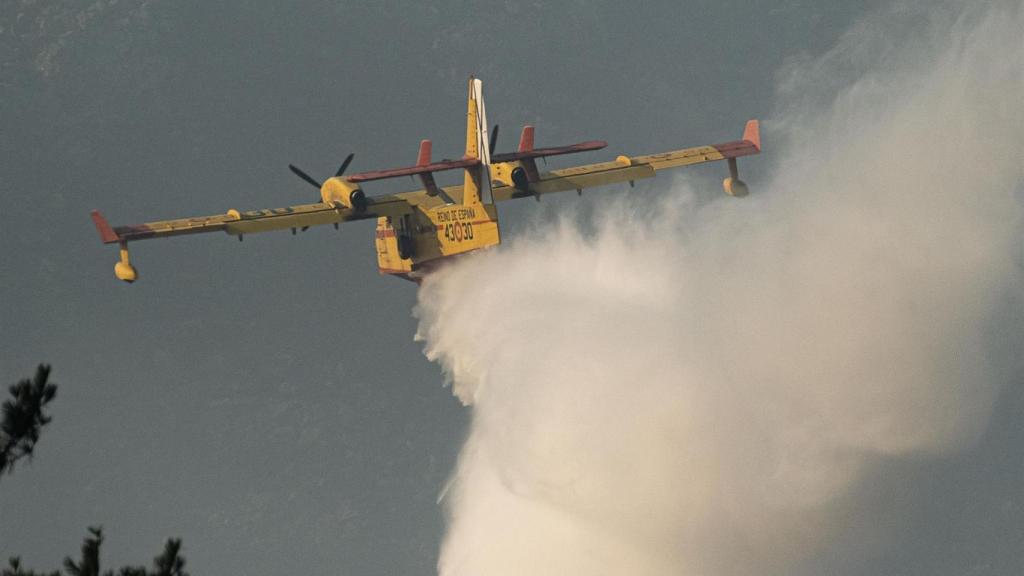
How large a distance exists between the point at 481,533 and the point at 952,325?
62.1 ft

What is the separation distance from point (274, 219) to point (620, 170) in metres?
12.5

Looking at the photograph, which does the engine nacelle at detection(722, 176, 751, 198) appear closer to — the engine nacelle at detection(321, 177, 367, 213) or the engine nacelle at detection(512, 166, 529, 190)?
the engine nacelle at detection(512, 166, 529, 190)

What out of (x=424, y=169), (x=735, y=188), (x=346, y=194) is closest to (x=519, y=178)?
(x=424, y=169)

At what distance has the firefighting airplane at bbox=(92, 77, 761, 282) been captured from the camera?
5712cm

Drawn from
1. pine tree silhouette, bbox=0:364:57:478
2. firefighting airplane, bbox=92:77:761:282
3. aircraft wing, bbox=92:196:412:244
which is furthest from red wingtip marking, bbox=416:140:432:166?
pine tree silhouette, bbox=0:364:57:478

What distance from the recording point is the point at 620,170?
6512cm

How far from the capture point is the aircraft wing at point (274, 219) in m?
57.6

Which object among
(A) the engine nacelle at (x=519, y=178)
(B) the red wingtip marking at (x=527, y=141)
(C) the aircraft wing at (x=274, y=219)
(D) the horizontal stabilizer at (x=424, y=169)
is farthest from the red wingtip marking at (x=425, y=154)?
(B) the red wingtip marking at (x=527, y=141)

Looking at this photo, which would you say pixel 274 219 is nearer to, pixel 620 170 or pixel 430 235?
pixel 430 235

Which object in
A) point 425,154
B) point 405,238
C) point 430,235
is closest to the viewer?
point 430,235

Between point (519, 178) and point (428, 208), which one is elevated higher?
point (519, 178)

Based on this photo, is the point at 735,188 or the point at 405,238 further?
the point at 735,188

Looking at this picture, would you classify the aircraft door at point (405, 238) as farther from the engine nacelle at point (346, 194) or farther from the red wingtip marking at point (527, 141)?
the red wingtip marking at point (527, 141)

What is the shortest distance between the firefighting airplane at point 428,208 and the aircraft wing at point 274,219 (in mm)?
31
